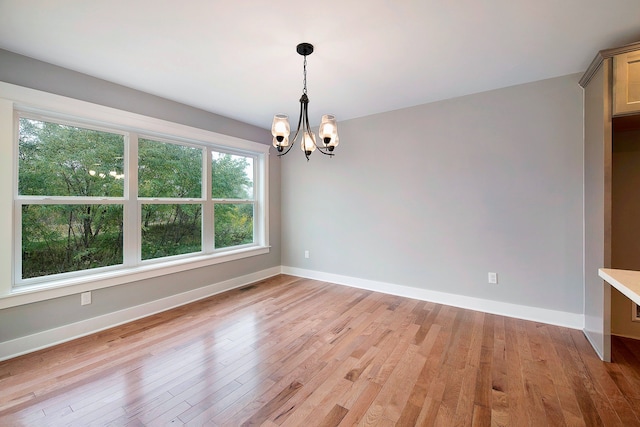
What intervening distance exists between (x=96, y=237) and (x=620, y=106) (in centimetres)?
488

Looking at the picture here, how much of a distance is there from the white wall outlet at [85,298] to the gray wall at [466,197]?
2913 mm

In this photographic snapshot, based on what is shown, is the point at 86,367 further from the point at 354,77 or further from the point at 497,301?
the point at 497,301

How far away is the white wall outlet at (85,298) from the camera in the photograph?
253 centimetres

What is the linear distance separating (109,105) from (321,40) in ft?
7.65

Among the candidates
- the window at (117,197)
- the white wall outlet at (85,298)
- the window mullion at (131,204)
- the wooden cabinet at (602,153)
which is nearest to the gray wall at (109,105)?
the white wall outlet at (85,298)

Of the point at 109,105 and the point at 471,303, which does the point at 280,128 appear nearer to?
the point at 109,105

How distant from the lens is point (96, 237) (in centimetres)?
276

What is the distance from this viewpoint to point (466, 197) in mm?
3133

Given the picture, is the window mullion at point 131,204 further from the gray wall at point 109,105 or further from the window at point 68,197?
the gray wall at point 109,105

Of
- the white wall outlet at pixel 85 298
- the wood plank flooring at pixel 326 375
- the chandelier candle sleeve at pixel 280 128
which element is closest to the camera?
the wood plank flooring at pixel 326 375

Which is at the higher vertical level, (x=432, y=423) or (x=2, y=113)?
(x=2, y=113)

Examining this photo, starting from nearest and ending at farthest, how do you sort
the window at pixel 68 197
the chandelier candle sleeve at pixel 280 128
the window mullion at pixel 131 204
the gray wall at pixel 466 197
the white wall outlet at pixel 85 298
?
the chandelier candle sleeve at pixel 280 128, the window at pixel 68 197, the white wall outlet at pixel 85 298, the gray wall at pixel 466 197, the window mullion at pixel 131 204

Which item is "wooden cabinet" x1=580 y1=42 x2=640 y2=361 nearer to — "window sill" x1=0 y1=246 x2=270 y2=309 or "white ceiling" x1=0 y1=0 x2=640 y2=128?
"white ceiling" x1=0 y1=0 x2=640 y2=128

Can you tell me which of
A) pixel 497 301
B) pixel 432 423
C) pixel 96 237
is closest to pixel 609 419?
pixel 432 423
